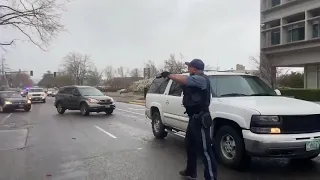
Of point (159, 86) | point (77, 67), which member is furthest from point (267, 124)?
point (77, 67)

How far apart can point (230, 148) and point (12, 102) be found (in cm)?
2079

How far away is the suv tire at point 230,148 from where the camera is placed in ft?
20.0

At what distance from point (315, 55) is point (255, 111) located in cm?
3230

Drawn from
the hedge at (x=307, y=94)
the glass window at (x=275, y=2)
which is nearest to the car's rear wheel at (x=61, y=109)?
the hedge at (x=307, y=94)

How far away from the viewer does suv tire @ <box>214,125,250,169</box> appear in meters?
6.11

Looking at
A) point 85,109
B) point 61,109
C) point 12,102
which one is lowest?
point 61,109

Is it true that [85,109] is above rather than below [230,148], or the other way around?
below

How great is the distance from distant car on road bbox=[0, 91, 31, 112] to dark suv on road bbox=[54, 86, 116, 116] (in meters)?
3.98

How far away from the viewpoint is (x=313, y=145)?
19.3 ft

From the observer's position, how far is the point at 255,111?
19.0ft

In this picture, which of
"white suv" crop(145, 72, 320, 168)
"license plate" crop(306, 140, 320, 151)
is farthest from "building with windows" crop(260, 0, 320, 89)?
"license plate" crop(306, 140, 320, 151)

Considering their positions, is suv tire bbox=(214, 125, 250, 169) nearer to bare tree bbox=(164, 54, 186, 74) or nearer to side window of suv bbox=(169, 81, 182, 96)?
side window of suv bbox=(169, 81, 182, 96)

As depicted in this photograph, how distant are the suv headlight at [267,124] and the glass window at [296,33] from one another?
33261 mm

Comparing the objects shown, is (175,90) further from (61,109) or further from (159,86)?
(61,109)
